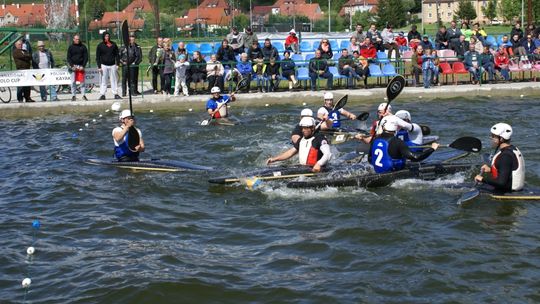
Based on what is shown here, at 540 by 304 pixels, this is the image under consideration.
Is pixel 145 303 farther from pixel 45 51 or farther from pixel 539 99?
pixel 539 99

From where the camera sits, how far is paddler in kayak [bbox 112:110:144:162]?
1462cm

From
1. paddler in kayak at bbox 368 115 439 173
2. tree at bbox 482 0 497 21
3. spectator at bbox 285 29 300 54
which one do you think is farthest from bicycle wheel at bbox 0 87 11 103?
tree at bbox 482 0 497 21

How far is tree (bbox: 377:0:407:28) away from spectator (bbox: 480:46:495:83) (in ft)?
167

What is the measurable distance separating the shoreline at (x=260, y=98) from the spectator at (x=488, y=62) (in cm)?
63

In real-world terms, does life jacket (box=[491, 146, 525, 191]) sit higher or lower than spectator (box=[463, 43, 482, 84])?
lower

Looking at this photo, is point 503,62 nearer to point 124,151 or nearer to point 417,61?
point 417,61

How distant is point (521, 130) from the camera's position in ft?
62.5

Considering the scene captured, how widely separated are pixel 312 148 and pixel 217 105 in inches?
279

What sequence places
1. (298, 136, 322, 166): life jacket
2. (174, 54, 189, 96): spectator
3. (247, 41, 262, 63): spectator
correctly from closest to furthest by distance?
1. (298, 136, 322, 166): life jacket
2. (174, 54, 189, 96): spectator
3. (247, 41, 262, 63): spectator

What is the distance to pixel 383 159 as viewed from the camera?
13406 mm

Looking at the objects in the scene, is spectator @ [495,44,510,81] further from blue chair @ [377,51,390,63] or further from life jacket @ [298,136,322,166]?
life jacket @ [298,136,322,166]

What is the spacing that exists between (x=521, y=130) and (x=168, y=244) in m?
11.0

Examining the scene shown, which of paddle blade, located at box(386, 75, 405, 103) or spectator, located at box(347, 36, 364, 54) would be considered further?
spectator, located at box(347, 36, 364, 54)

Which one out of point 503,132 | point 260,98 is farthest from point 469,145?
point 260,98
